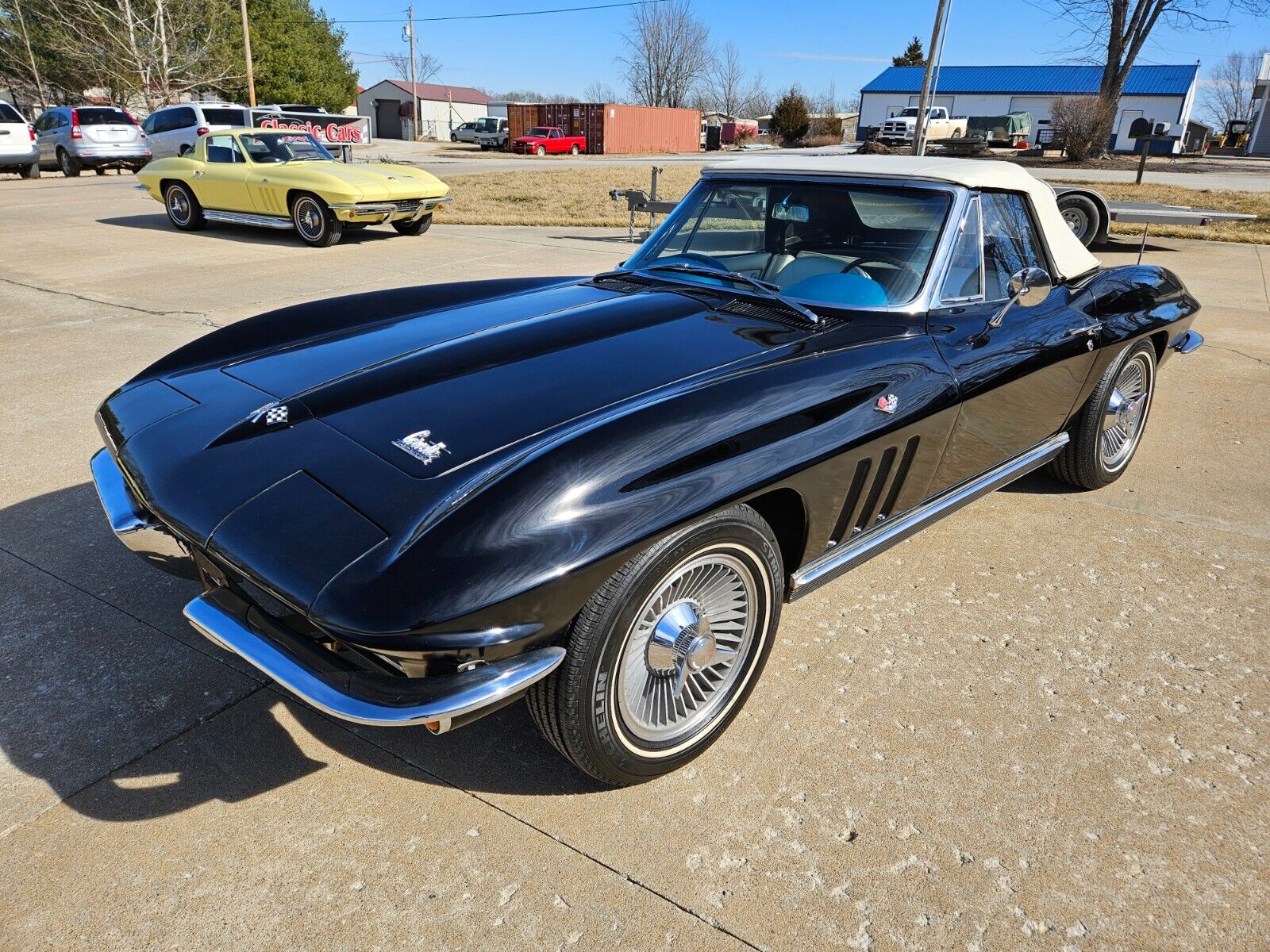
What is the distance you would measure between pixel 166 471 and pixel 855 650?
2104 mm

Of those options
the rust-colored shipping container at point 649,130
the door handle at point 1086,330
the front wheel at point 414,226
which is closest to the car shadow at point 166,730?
the door handle at point 1086,330

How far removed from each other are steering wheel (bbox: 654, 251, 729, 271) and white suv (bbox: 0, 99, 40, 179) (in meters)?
22.0

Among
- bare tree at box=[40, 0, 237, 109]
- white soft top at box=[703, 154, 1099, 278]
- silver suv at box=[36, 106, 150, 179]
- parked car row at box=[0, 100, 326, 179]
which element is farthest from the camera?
bare tree at box=[40, 0, 237, 109]

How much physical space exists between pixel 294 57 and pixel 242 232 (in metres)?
39.7

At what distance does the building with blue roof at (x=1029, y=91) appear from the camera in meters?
57.8

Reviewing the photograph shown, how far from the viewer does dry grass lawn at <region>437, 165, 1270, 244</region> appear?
14.1 m

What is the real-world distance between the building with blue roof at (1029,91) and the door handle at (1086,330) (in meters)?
58.3

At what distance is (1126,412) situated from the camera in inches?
166

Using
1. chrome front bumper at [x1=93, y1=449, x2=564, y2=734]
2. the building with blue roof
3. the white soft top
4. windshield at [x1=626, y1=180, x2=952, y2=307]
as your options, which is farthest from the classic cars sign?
the building with blue roof

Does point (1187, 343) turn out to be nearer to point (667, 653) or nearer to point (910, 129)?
point (667, 653)

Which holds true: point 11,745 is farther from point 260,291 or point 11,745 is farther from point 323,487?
point 260,291

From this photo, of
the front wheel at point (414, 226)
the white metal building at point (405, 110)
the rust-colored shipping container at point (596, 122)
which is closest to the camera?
the front wheel at point (414, 226)

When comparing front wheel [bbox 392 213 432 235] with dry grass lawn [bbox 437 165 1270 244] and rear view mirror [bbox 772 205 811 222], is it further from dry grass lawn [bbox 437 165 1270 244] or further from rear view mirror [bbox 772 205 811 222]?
rear view mirror [bbox 772 205 811 222]

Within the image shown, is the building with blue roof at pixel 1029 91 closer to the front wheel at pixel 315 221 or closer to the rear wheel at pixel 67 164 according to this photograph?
the rear wheel at pixel 67 164
